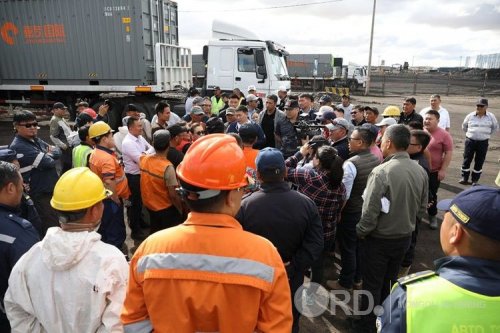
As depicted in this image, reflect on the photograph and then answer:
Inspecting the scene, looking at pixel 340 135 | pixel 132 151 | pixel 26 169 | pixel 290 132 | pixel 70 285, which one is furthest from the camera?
pixel 290 132

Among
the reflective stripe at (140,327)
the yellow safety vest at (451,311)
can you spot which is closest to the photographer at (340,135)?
the yellow safety vest at (451,311)

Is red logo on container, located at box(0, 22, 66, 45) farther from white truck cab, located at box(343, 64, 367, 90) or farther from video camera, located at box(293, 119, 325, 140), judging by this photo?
white truck cab, located at box(343, 64, 367, 90)

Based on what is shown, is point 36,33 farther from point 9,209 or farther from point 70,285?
point 70,285

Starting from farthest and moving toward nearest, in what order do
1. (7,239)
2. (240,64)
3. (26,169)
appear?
(240,64)
(26,169)
(7,239)

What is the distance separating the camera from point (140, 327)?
49.1 inches

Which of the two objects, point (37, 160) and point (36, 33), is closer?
point (37, 160)

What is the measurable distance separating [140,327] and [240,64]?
31.3ft

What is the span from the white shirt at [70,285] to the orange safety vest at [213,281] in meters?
0.38

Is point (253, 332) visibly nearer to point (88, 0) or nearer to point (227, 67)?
point (227, 67)

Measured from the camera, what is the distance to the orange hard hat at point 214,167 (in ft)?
3.90

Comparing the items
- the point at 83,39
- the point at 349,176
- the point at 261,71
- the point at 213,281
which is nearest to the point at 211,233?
the point at 213,281

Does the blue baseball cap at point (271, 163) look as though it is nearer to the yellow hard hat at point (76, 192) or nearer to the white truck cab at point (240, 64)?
the yellow hard hat at point (76, 192)

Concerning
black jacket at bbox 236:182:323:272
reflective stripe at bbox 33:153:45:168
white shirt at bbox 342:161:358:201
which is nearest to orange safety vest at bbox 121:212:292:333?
black jacket at bbox 236:182:323:272

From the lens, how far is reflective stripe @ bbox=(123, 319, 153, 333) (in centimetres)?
125
